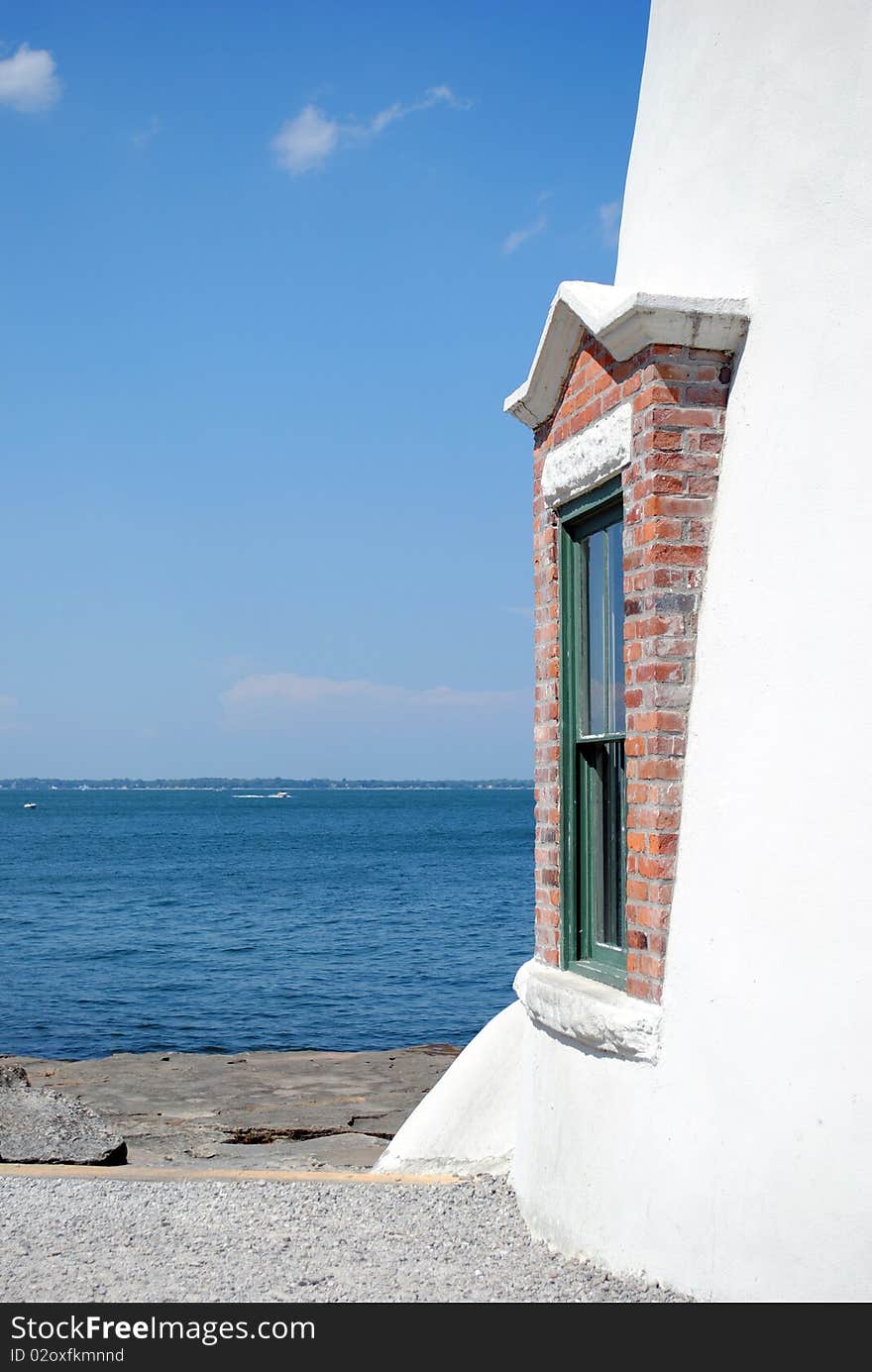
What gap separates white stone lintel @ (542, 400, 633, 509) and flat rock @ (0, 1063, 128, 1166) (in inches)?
186

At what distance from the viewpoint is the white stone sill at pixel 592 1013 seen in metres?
4.62

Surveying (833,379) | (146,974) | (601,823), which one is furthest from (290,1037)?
(833,379)

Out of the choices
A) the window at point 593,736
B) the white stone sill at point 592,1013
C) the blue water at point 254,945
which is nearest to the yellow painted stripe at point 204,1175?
the white stone sill at point 592,1013

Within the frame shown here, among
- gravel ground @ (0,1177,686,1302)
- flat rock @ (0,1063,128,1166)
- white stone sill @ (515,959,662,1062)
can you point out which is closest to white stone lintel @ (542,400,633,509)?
white stone sill @ (515,959,662,1062)

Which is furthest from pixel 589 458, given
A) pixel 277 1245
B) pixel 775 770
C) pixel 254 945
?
pixel 254 945

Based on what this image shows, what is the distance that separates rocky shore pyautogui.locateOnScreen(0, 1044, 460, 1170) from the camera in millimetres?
11391

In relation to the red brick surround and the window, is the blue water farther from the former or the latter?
the red brick surround

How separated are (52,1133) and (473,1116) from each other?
2615 mm

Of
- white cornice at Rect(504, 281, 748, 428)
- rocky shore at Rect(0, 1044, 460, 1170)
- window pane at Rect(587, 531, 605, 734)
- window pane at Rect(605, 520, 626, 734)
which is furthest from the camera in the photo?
rocky shore at Rect(0, 1044, 460, 1170)

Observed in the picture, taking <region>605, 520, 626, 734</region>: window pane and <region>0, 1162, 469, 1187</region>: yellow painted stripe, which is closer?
<region>605, 520, 626, 734</region>: window pane

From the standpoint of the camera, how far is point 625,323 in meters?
4.71

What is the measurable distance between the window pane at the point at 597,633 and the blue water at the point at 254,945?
15453mm

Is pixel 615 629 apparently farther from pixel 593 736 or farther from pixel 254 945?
pixel 254 945

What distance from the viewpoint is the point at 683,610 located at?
467 cm
